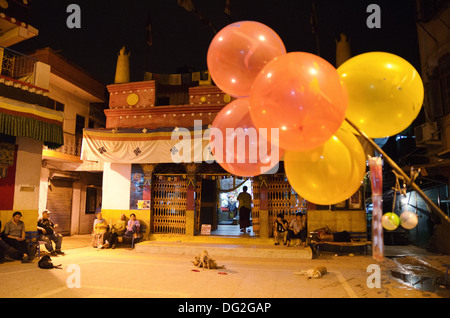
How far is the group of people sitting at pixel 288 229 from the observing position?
10492 mm

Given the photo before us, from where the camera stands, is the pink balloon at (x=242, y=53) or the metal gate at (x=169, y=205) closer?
the pink balloon at (x=242, y=53)

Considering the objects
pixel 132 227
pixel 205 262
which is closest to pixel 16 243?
pixel 132 227

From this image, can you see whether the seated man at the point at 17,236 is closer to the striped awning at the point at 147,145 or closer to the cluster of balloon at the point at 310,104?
the striped awning at the point at 147,145

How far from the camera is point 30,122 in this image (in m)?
9.31

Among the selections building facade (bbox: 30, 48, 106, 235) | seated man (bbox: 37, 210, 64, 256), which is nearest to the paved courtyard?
seated man (bbox: 37, 210, 64, 256)

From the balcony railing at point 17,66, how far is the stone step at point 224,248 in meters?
7.41

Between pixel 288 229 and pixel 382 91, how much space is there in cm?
851

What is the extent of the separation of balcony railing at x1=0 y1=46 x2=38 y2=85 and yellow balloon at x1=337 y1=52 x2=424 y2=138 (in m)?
11.1

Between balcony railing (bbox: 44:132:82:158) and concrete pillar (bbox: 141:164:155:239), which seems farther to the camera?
balcony railing (bbox: 44:132:82:158)

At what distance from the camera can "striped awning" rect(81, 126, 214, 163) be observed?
11.1 meters

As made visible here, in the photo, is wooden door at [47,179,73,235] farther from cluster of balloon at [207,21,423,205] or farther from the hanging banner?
the hanging banner

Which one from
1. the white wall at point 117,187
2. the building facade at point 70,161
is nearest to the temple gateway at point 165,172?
the white wall at point 117,187
